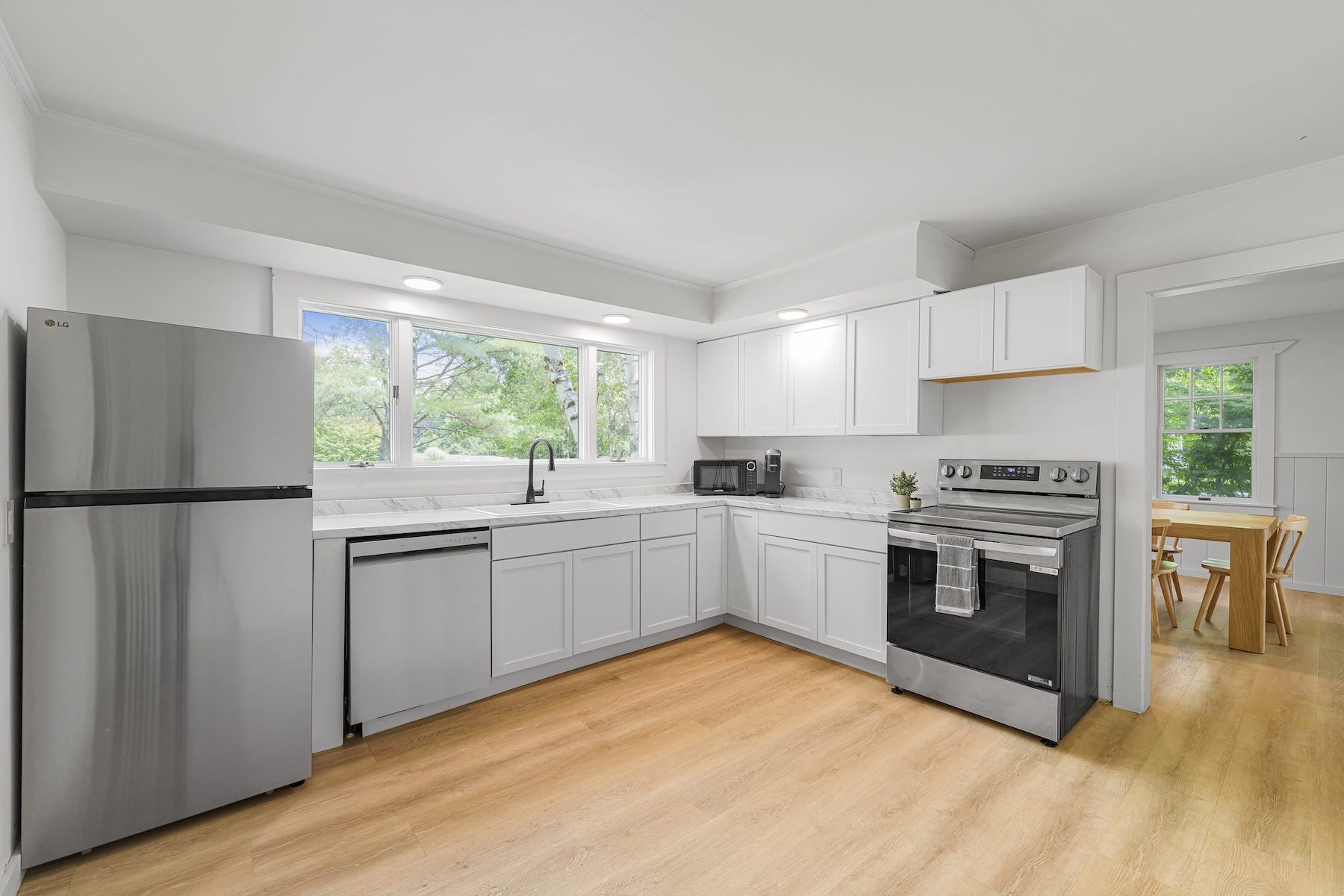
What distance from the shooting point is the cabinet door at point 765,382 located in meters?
Result: 4.00

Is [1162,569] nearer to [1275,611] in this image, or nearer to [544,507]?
[1275,611]

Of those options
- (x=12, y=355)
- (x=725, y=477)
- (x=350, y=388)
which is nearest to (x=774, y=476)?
(x=725, y=477)

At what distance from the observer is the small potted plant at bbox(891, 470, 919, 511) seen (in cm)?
335

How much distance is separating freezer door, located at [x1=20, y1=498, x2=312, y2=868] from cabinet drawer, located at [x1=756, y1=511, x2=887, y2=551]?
98.7 inches

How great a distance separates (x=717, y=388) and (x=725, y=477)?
0.70 meters

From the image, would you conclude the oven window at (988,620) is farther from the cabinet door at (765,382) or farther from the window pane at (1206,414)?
the window pane at (1206,414)

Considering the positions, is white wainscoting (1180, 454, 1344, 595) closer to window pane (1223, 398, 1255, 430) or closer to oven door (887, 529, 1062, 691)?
window pane (1223, 398, 1255, 430)

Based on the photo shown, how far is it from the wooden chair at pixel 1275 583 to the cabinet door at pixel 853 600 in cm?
260

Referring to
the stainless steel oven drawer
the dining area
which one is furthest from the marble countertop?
the dining area

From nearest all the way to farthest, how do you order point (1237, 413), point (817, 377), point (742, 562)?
point (817, 377) < point (742, 562) < point (1237, 413)

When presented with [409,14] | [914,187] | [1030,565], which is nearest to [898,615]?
[1030,565]

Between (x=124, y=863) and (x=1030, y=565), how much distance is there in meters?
3.39

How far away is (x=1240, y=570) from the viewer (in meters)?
3.70

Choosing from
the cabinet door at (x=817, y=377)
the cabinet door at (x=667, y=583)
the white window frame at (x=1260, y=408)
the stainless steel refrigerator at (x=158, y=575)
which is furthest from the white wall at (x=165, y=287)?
the white window frame at (x=1260, y=408)
